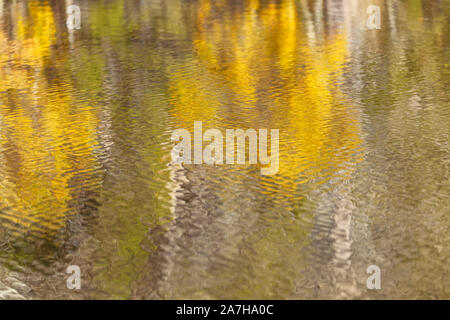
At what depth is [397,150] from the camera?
2170 mm

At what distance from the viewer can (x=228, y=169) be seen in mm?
2084

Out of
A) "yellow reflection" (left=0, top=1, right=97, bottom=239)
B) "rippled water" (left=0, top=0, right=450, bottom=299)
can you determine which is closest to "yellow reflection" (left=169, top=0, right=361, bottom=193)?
"rippled water" (left=0, top=0, right=450, bottom=299)

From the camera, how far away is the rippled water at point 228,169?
1.52m

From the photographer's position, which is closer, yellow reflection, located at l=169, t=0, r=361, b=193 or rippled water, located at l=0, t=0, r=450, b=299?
rippled water, located at l=0, t=0, r=450, b=299

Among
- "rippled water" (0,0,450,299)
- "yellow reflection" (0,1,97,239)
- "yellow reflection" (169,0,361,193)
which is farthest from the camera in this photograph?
"yellow reflection" (169,0,361,193)

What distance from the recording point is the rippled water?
152 cm

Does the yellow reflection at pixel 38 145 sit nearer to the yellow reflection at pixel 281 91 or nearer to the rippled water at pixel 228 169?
the rippled water at pixel 228 169

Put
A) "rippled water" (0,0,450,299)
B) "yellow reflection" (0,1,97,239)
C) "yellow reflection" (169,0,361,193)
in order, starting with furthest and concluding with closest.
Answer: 1. "yellow reflection" (169,0,361,193)
2. "yellow reflection" (0,1,97,239)
3. "rippled water" (0,0,450,299)

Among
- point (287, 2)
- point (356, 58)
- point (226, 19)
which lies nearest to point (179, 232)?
point (356, 58)

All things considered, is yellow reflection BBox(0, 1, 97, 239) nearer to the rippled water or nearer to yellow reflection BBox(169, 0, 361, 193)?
the rippled water

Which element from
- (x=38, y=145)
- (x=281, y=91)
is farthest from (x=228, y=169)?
(x=281, y=91)

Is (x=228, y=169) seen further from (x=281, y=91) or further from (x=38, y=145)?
(x=281, y=91)

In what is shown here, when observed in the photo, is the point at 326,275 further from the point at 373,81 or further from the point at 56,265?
the point at 373,81
